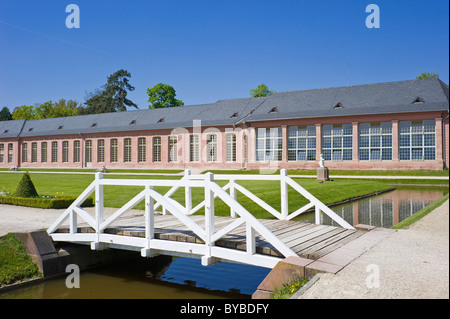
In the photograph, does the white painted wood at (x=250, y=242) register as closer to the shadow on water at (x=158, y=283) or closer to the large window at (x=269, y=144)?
the shadow on water at (x=158, y=283)

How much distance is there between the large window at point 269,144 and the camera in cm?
4360

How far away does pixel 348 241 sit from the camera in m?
7.24

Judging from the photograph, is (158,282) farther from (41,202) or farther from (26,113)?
(26,113)

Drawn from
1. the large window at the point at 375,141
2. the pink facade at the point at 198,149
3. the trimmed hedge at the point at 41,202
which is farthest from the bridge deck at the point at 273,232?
the large window at the point at 375,141

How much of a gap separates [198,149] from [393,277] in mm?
44102

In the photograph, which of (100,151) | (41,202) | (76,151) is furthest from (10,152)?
(41,202)

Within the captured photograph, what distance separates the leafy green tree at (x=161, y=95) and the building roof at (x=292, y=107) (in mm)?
9893

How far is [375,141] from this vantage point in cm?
3938

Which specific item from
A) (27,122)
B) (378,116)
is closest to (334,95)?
(378,116)

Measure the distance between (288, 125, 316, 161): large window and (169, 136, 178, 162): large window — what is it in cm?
1445

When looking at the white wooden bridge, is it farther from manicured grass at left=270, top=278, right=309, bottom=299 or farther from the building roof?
the building roof

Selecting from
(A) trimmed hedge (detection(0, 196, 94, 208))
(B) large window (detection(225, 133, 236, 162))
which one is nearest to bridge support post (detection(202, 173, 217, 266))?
(A) trimmed hedge (detection(0, 196, 94, 208))

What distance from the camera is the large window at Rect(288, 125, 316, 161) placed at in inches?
1661
